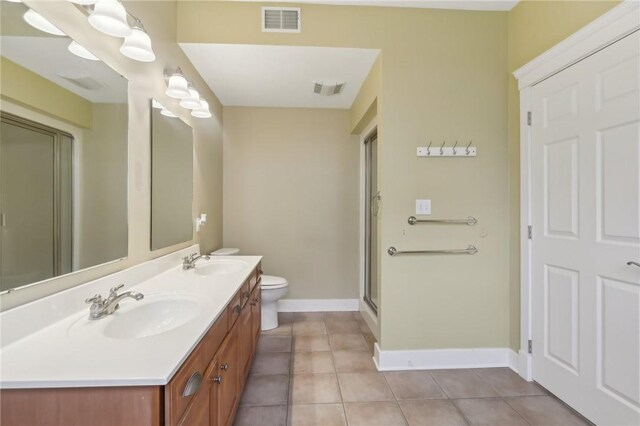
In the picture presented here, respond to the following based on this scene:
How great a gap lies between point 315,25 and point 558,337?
2.70 m

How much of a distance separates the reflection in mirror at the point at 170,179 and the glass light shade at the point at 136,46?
1.29 ft

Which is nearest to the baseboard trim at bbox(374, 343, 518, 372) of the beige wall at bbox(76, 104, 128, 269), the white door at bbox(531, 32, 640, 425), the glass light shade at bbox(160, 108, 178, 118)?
the white door at bbox(531, 32, 640, 425)

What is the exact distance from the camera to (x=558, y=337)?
180 cm

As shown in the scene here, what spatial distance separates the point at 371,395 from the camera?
1.87m

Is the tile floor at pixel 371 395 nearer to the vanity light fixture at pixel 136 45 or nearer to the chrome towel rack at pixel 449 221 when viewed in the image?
the chrome towel rack at pixel 449 221

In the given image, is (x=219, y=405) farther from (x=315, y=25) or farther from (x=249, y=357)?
(x=315, y=25)

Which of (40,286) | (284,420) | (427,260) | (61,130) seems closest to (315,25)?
(61,130)

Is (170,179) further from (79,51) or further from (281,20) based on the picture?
(281,20)

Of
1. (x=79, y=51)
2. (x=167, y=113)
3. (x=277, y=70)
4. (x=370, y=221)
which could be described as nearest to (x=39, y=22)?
(x=79, y=51)

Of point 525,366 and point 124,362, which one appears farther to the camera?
point 525,366

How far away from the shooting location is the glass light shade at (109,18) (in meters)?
1.15

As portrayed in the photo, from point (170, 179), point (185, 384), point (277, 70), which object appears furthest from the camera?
point (277, 70)

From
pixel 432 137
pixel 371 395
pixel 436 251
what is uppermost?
pixel 432 137

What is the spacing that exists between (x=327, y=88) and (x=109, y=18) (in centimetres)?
193
